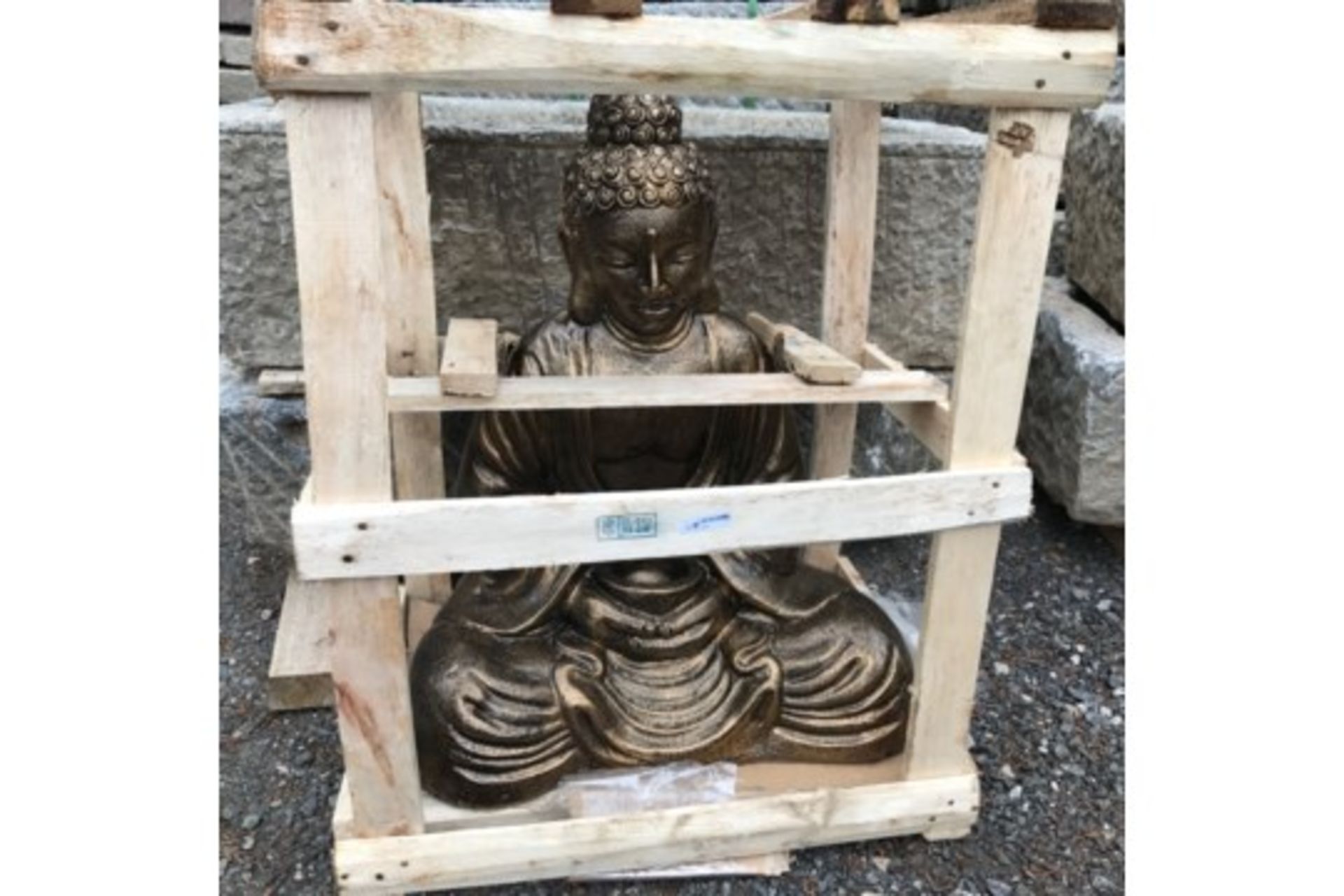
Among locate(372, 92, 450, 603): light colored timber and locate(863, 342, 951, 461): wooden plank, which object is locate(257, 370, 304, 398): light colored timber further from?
locate(863, 342, 951, 461): wooden plank

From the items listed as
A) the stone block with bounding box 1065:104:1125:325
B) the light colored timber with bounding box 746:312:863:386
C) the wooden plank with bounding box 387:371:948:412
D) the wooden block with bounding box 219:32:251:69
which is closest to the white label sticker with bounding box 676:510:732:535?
the wooden plank with bounding box 387:371:948:412

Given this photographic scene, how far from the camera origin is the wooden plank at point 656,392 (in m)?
1.57

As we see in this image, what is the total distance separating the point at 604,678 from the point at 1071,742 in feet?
3.33

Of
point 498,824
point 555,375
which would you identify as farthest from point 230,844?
point 555,375

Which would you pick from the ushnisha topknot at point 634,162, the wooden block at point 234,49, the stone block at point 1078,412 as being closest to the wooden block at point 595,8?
the ushnisha topknot at point 634,162

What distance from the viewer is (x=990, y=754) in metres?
2.02

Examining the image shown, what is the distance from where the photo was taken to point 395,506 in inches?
54.3

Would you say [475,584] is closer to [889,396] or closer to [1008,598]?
[889,396]

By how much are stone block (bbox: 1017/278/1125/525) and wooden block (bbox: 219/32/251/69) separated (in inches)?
111

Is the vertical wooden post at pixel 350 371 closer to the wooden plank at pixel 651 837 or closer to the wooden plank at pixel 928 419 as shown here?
the wooden plank at pixel 651 837

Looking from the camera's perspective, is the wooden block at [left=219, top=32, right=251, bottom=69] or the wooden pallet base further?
the wooden block at [left=219, top=32, right=251, bottom=69]

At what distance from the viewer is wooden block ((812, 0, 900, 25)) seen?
49.8 inches

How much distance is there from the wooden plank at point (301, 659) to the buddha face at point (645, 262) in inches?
33.2

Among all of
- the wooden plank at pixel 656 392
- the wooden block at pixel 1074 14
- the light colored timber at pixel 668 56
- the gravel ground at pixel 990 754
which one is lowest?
the gravel ground at pixel 990 754
